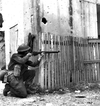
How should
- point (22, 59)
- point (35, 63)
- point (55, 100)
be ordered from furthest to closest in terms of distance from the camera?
point (35, 63)
point (22, 59)
point (55, 100)

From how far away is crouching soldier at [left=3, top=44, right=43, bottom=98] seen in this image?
17.0ft

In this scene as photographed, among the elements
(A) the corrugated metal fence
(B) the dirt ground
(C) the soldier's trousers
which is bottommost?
(B) the dirt ground

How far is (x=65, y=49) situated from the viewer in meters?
6.32

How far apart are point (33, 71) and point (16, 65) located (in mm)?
640

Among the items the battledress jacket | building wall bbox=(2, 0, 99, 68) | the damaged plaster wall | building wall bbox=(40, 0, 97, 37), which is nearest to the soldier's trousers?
the battledress jacket

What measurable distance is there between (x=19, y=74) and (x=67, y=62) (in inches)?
72.2

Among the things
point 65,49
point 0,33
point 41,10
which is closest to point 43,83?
point 65,49

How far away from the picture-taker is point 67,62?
632 centimetres

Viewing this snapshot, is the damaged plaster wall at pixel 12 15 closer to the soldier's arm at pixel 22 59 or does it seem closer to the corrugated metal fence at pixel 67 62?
the corrugated metal fence at pixel 67 62

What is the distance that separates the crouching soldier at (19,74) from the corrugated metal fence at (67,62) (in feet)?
1.41

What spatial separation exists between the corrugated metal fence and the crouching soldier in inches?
16.9

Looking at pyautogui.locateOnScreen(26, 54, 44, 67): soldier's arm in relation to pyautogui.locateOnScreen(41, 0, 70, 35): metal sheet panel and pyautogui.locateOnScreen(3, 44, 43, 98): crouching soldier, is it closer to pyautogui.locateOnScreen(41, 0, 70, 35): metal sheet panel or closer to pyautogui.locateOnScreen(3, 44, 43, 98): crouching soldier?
pyautogui.locateOnScreen(3, 44, 43, 98): crouching soldier

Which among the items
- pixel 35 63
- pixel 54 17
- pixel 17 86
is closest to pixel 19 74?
pixel 17 86

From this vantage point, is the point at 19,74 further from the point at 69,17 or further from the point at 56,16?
the point at 69,17
